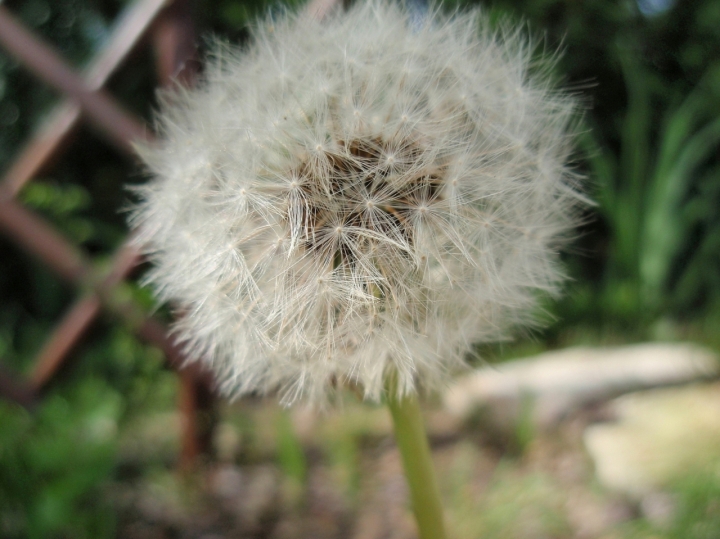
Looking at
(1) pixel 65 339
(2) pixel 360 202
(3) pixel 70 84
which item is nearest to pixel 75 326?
(1) pixel 65 339

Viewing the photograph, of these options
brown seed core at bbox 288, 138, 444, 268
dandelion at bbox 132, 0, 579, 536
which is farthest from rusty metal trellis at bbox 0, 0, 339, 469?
brown seed core at bbox 288, 138, 444, 268

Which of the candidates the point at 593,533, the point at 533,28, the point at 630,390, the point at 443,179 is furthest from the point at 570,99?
the point at 533,28

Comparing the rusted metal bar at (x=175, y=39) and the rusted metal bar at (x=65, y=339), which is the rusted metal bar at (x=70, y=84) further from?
the rusted metal bar at (x=65, y=339)

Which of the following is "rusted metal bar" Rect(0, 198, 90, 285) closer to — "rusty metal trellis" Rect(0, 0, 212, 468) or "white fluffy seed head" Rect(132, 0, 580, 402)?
"rusty metal trellis" Rect(0, 0, 212, 468)

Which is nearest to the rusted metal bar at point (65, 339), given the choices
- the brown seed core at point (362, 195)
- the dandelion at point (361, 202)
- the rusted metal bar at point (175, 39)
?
the rusted metal bar at point (175, 39)

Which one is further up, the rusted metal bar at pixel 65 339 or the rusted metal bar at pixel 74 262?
the rusted metal bar at pixel 74 262
